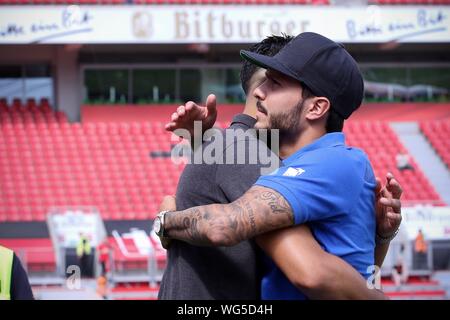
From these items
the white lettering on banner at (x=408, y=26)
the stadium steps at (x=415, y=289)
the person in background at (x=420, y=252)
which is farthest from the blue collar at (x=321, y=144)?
the white lettering on banner at (x=408, y=26)

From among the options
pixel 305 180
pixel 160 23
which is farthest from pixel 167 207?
pixel 160 23

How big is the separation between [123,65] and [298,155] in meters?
18.3

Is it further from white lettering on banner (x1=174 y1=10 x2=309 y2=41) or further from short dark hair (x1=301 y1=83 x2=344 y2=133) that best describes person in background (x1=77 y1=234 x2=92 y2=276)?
short dark hair (x1=301 y1=83 x2=344 y2=133)

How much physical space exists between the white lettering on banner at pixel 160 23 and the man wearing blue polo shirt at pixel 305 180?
52.7ft

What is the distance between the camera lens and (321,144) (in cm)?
226

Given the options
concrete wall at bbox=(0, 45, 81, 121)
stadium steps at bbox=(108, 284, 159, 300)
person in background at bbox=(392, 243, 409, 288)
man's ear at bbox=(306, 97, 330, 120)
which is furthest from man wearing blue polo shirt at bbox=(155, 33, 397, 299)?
concrete wall at bbox=(0, 45, 81, 121)

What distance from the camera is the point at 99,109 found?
20172 mm

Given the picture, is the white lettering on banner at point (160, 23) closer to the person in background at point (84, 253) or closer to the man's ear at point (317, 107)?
the person in background at point (84, 253)

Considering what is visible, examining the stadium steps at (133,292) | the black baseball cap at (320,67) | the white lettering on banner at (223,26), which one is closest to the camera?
the black baseball cap at (320,67)

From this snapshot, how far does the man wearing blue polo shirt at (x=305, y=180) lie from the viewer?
6.91ft

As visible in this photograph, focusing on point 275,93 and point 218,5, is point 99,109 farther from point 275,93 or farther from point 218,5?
point 275,93

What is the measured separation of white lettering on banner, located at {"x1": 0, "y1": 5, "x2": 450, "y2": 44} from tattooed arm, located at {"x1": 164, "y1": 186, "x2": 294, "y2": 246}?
16235 mm

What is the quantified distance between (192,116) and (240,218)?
508 mm

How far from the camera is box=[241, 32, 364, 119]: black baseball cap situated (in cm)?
222
